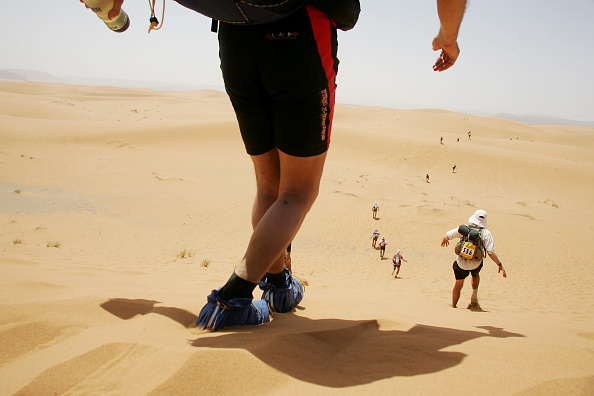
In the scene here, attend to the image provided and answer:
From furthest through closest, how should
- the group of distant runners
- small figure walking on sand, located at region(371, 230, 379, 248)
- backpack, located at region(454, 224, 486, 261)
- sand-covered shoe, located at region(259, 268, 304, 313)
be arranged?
small figure walking on sand, located at region(371, 230, 379, 248) < the group of distant runners < backpack, located at region(454, 224, 486, 261) < sand-covered shoe, located at region(259, 268, 304, 313)

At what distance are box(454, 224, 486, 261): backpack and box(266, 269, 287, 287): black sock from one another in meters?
3.66

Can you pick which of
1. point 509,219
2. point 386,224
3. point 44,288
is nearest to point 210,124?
point 386,224

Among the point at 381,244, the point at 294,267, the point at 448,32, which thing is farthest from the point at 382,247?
the point at 448,32

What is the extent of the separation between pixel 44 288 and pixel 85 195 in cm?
1184

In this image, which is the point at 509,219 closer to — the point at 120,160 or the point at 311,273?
the point at 311,273

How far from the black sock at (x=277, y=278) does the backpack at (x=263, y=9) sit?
1269 millimetres

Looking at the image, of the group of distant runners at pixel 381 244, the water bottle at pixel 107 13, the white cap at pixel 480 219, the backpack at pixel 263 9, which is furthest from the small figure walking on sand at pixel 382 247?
the water bottle at pixel 107 13

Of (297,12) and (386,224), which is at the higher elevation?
(297,12)

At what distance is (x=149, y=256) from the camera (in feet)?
26.3

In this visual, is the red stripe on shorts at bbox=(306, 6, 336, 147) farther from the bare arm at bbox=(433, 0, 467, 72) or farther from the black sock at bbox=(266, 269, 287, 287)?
the black sock at bbox=(266, 269, 287, 287)

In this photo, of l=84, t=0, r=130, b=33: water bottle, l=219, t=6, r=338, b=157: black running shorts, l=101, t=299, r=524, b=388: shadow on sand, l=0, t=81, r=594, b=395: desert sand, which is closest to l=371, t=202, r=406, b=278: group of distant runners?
l=0, t=81, r=594, b=395: desert sand

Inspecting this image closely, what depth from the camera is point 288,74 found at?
157cm

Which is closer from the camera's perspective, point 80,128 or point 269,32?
point 269,32

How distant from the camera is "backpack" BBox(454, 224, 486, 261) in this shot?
509 centimetres
